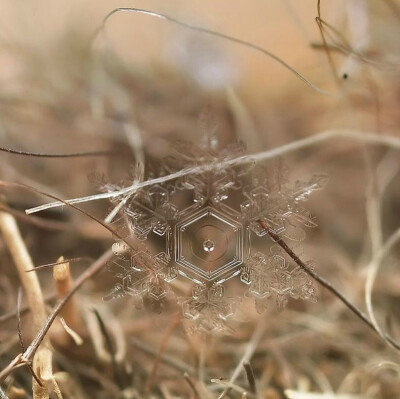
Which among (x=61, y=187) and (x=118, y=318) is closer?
A: (x=118, y=318)

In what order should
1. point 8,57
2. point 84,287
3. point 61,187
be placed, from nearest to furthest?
1. point 84,287
2. point 61,187
3. point 8,57

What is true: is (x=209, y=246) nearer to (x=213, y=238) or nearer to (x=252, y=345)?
(x=213, y=238)

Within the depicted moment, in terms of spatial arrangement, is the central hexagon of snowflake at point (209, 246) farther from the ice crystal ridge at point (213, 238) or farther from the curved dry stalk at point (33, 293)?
the curved dry stalk at point (33, 293)

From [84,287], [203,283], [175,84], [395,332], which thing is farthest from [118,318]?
[175,84]

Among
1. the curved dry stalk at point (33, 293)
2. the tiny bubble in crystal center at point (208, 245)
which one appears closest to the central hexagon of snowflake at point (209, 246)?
the tiny bubble in crystal center at point (208, 245)

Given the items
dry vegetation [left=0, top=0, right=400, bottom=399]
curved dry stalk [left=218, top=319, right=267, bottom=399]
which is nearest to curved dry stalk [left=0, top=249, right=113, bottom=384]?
dry vegetation [left=0, top=0, right=400, bottom=399]

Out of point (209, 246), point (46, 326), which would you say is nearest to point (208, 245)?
point (209, 246)

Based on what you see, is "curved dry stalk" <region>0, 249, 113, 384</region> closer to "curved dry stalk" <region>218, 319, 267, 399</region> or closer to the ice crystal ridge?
the ice crystal ridge

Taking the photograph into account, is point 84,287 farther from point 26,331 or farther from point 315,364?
point 315,364
